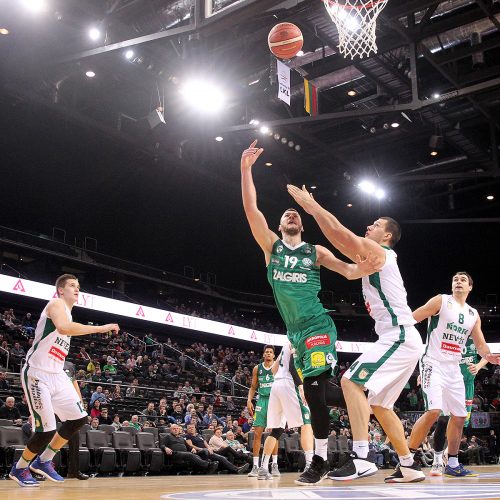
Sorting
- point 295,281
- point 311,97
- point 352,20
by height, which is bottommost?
point 295,281

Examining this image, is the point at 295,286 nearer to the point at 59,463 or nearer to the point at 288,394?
the point at 288,394

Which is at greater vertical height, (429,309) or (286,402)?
(429,309)

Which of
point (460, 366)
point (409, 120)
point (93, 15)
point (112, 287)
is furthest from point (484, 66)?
point (112, 287)

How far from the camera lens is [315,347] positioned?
16.4ft

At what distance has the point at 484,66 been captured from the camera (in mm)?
17797

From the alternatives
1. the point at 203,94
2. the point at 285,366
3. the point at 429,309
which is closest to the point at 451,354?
the point at 429,309

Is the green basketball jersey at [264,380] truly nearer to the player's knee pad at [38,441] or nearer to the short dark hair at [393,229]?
the player's knee pad at [38,441]

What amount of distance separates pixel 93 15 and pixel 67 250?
40.6 ft

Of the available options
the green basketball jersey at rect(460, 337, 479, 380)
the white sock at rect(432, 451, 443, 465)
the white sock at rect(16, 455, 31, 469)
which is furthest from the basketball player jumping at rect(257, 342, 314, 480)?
the white sock at rect(16, 455, 31, 469)

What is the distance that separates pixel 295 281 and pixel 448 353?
284 cm

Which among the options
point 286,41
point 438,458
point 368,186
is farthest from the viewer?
point 368,186

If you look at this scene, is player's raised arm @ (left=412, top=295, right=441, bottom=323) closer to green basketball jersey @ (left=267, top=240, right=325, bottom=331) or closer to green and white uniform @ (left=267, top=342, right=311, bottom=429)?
green basketball jersey @ (left=267, top=240, right=325, bottom=331)

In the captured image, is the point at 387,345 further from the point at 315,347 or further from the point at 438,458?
the point at 438,458

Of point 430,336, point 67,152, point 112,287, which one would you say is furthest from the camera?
point 112,287
